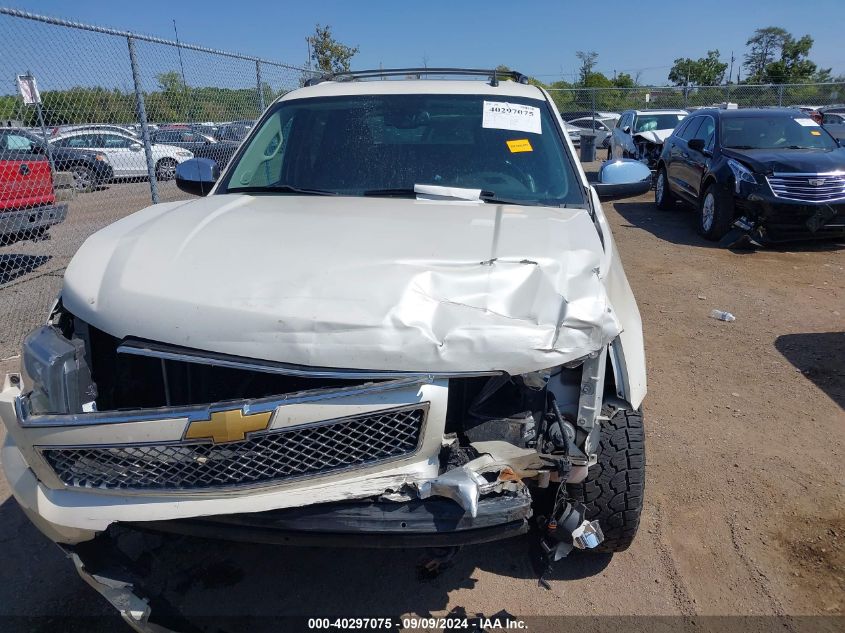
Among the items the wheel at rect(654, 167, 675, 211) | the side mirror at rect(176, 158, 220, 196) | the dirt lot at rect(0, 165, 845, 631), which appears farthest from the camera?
the wheel at rect(654, 167, 675, 211)

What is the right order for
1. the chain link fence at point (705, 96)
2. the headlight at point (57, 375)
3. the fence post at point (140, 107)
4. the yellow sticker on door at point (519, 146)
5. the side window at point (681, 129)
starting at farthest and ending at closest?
the chain link fence at point (705, 96) < the side window at point (681, 129) < the fence post at point (140, 107) < the yellow sticker on door at point (519, 146) < the headlight at point (57, 375)

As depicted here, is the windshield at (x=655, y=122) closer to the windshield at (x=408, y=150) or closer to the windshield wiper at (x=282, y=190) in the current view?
the windshield at (x=408, y=150)

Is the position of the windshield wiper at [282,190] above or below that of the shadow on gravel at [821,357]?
above

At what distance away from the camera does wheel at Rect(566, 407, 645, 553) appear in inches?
98.0

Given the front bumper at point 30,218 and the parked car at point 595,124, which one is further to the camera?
the parked car at point 595,124

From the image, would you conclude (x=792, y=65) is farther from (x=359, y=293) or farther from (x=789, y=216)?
(x=359, y=293)

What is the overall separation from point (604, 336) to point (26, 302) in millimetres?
6444

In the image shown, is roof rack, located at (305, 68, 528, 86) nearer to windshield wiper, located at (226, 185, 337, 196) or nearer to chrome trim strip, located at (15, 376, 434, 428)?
windshield wiper, located at (226, 185, 337, 196)

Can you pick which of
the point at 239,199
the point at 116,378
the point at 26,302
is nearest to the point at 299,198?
the point at 239,199

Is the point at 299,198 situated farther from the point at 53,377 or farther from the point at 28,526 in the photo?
the point at 28,526

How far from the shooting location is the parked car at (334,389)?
189 cm

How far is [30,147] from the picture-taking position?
22.9 feet

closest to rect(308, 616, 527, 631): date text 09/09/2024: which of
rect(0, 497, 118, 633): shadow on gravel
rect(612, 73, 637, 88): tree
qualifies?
rect(0, 497, 118, 633): shadow on gravel

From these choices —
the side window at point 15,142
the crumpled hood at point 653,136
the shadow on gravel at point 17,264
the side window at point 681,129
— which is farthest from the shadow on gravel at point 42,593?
the crumpled hood at point 653,136
